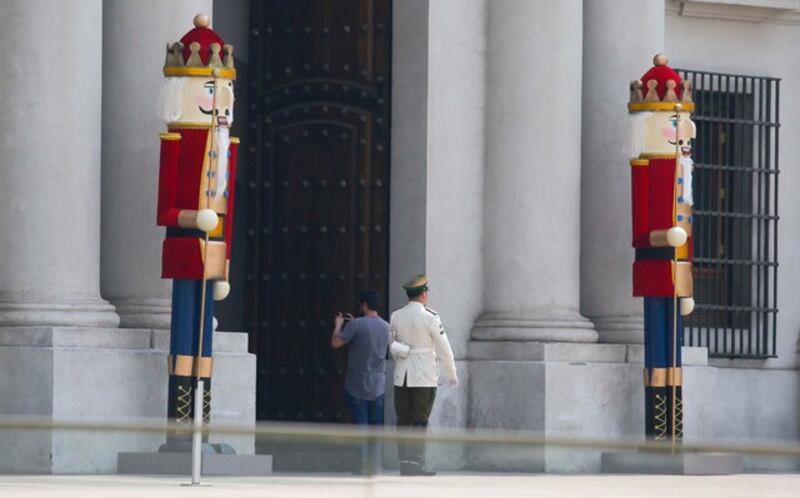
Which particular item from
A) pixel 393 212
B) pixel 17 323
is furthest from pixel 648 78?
pixel 17 323

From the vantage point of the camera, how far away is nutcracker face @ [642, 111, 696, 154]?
20297 millimetres

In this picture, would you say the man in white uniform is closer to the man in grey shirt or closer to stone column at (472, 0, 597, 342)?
the man in grey shirt

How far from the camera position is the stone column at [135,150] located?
19.5m

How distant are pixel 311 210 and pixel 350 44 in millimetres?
1609

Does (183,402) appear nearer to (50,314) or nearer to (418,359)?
(50,314)

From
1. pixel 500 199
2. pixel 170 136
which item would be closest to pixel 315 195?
pixel 500 199

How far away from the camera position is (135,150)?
19469 mm

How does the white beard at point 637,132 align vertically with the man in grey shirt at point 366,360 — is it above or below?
above

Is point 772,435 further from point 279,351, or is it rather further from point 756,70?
point 279,351

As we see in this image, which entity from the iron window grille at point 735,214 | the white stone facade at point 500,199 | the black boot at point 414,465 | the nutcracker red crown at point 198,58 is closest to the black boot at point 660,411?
the white stone facade at point 500,199

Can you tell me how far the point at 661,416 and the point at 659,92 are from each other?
2823mm

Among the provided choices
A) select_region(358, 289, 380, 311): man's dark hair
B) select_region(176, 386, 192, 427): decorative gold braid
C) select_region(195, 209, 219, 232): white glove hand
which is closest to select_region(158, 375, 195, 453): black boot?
select_region(176, 386, 192, 427): decorative gold braid

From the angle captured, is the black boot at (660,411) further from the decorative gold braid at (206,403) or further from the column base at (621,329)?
the decorative gold braid at (206,403)

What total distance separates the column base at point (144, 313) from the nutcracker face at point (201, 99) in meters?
2.05
